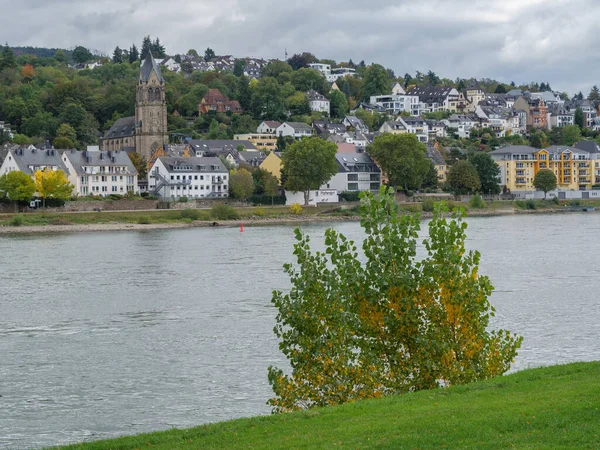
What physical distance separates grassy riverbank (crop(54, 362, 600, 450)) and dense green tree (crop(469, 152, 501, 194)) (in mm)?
100637

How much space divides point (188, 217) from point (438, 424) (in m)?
77.4

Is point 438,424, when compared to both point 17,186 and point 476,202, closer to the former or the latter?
point 17,186

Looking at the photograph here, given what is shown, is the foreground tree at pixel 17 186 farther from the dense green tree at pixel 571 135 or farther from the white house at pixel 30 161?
the dense green tree at pixel 571 135

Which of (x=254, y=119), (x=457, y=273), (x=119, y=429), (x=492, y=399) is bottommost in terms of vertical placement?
(x=119, y=429)

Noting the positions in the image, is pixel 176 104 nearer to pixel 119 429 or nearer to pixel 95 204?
pixel 95 204

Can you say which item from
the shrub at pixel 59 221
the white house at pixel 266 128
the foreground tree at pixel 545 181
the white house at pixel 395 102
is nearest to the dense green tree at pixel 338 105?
the white house at pixel 395 102

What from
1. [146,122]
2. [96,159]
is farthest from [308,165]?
[146,122]

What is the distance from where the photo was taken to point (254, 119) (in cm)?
14550

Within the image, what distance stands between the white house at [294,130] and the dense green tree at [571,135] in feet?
141

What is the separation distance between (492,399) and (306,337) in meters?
3.93

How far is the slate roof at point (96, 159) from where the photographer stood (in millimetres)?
94562

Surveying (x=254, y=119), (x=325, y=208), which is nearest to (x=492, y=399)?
(x=325, y=208)

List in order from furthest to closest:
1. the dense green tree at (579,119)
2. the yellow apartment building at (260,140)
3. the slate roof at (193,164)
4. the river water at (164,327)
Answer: the dense green tree at (579,119) → the yellow apartment building at (260,140) → the slate roof at (193,164) → the river water at (164,327)

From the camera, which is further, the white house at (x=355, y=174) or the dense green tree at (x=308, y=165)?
the white house at (x=355, y=174)
